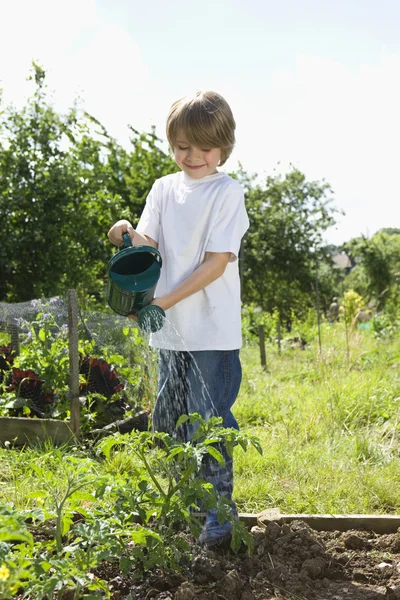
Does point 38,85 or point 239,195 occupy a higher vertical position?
point 38,85

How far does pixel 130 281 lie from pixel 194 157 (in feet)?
1.64

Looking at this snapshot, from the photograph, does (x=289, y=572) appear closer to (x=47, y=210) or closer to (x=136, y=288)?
(x=136, y=288)

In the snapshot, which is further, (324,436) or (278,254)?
(278,254)

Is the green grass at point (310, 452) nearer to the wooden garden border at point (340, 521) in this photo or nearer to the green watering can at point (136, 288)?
the wooden garden border at point (340, 521)

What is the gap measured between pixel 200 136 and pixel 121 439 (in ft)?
3.47

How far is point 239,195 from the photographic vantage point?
256 centimetres

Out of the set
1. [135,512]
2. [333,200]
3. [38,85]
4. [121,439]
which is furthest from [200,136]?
[333,200]

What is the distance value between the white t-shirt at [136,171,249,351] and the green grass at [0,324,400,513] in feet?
1.92

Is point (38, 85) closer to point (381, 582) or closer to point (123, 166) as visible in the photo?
point (123, 166)

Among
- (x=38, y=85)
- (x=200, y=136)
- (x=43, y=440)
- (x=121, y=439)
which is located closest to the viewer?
(x=121, y=439)

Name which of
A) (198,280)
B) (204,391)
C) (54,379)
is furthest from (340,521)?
(54,379)

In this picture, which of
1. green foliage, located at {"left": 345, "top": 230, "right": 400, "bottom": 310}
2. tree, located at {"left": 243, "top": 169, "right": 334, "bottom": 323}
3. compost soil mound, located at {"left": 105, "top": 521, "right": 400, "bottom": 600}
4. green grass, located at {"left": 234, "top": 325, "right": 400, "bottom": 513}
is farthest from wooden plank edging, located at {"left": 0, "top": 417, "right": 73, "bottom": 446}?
green foliage, located at {"left": 345, "top": 230, "right": 400, "bottom": 310}

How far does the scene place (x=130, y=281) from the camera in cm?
239

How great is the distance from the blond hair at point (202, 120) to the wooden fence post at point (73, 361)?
4.86 ft
